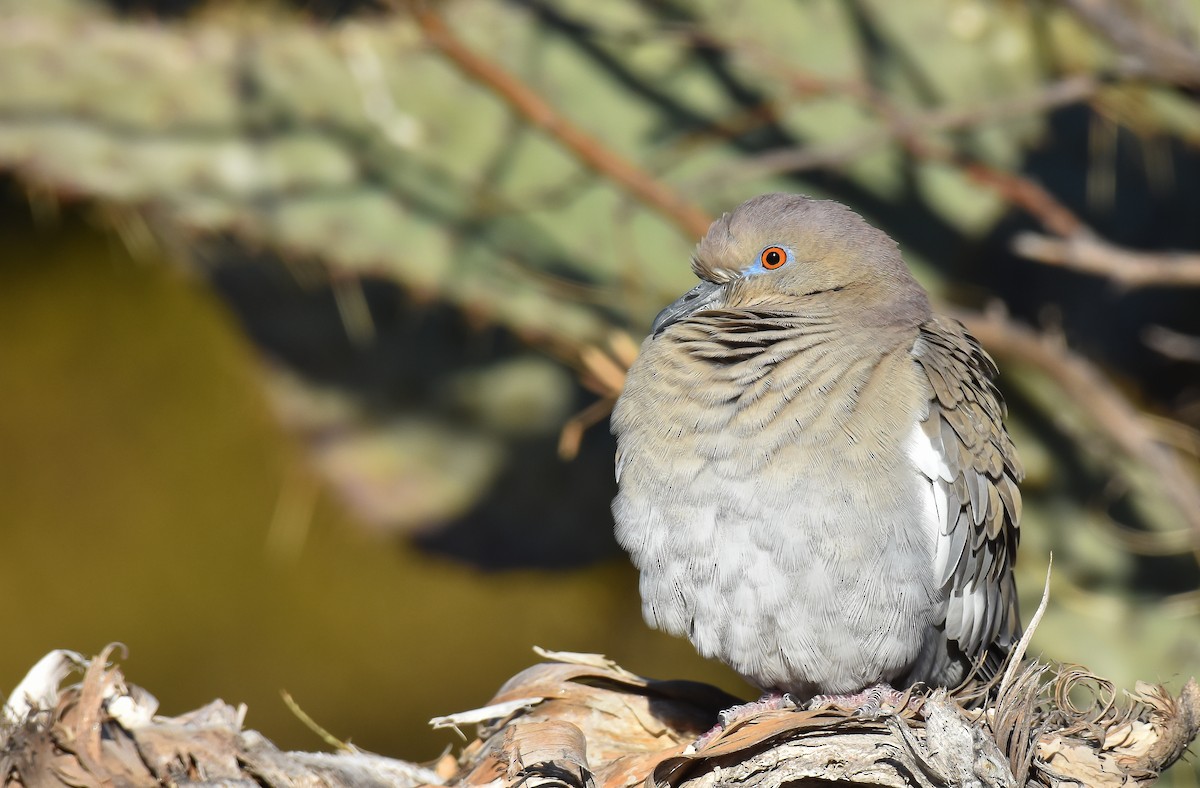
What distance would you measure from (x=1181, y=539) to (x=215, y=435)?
291cm

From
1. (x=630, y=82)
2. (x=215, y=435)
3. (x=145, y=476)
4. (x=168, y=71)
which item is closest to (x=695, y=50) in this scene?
Result: (x=630, y=82)

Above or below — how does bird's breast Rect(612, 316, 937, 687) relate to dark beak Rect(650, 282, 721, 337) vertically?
below

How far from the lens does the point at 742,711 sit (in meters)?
2.32

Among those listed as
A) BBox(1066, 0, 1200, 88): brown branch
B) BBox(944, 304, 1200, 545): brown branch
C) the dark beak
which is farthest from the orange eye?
BBox(1066, 0, 1200, 88): brown branch

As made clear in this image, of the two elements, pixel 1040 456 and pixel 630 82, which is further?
pixel 1040 456

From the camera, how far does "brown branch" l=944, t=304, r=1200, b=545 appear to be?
339 cm

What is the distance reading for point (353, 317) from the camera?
344 centimetres

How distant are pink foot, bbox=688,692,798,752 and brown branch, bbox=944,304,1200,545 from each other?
4.07 feet

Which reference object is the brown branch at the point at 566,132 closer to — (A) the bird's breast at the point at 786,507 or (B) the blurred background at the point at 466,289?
(B) the blurred background at the point at 466,289

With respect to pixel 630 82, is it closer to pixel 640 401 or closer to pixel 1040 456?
pixel 640 401

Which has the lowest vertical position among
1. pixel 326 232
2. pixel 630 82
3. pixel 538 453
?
pixel 538 453

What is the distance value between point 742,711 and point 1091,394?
5.37 ft

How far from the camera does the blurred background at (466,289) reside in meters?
3.14

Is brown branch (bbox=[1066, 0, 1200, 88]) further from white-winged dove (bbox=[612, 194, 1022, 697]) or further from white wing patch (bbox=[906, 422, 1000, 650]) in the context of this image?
white wing patch (bbox=[906, 422, 1000, 650])
